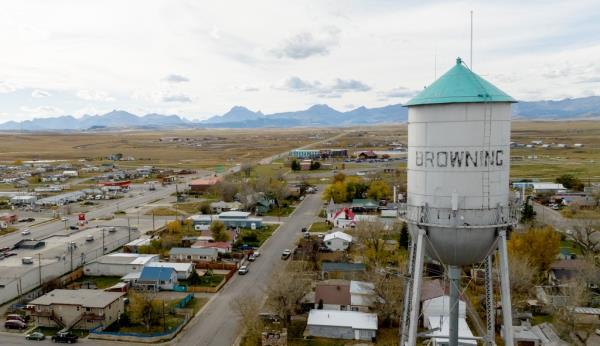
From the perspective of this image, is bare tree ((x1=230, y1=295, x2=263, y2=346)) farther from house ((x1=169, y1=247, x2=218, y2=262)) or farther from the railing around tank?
house ((x1=169, y1=247, x2=218, y2=262))

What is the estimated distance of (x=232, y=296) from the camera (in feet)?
108

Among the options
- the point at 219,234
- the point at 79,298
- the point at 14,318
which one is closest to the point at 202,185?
the point at 219,234

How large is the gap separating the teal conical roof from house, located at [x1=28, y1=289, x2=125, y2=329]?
2307 cm

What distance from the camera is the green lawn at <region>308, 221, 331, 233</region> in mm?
51406

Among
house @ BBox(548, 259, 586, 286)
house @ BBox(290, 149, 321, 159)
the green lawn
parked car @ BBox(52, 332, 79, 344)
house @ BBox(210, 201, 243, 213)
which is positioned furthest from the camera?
house @ BBox(290, 149, 321, 159)

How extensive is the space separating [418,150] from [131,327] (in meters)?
22.2

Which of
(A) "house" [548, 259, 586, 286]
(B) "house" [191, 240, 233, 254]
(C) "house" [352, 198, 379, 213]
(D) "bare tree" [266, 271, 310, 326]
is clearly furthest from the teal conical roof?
(C) "house" [352, 198, 379, 213]

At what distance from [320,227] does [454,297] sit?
38.1 m

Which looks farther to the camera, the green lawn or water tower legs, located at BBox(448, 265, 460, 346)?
the green lawn

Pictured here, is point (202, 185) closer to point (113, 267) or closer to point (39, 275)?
point (113, 267)

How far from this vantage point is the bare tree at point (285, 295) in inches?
1076

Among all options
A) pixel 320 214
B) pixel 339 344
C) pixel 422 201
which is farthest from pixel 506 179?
pixel 320 214

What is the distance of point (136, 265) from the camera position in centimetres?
3716

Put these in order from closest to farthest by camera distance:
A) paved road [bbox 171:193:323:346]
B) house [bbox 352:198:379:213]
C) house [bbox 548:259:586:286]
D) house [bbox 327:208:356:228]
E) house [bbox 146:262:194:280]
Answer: paved road [bbox 171:193:323:346] → house [bbox 548:259:586:286] → house [bbox 146:262:194:280] → house [bbox 327:208:356:228] → house [bbox 352:198:379:213]
